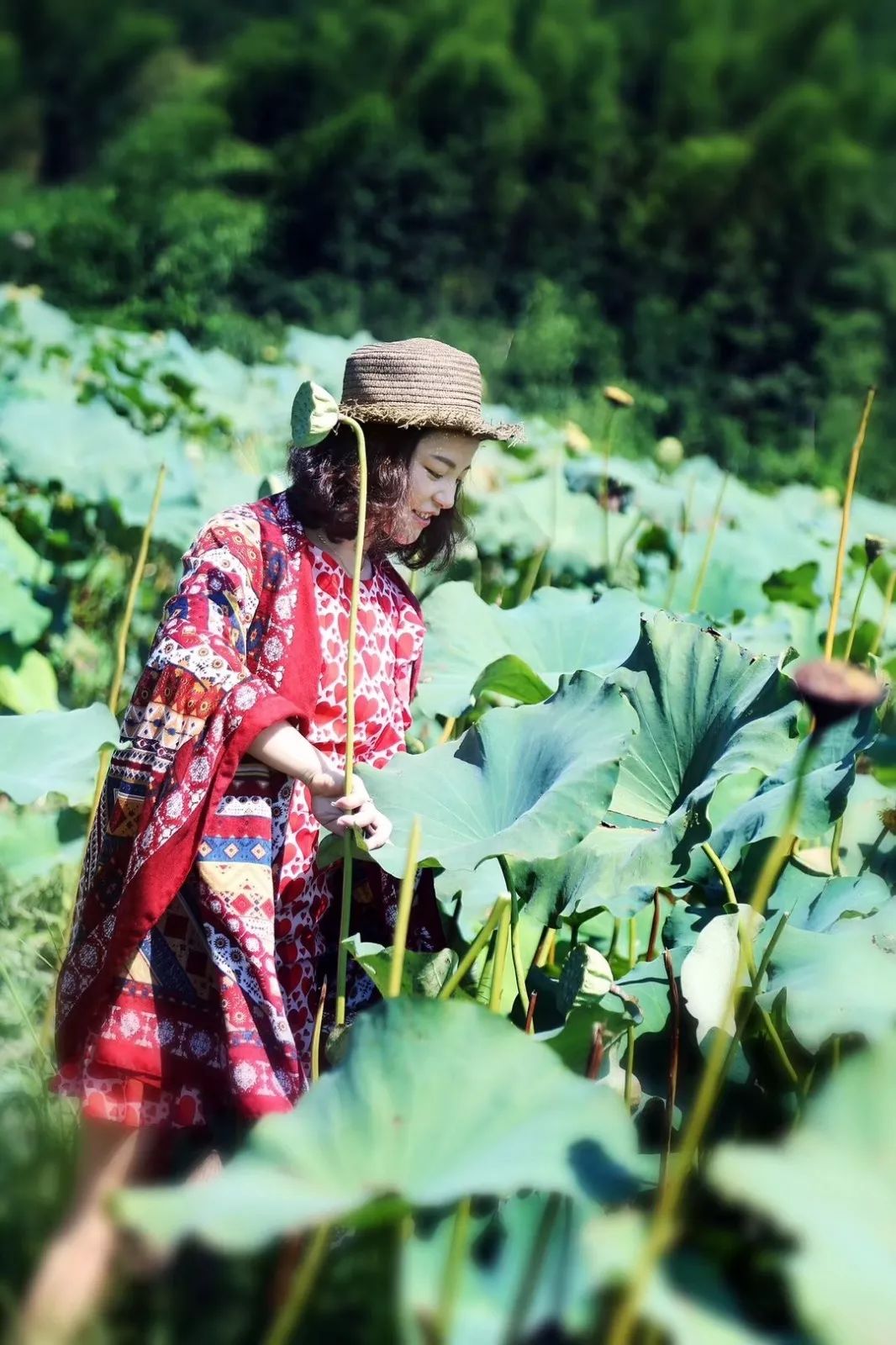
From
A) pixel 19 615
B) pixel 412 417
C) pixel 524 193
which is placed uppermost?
pixel 412 417

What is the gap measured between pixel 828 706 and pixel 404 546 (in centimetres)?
87

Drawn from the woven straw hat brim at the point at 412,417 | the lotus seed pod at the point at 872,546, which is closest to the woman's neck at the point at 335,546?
the woven straw hat brim at the point at 412,417

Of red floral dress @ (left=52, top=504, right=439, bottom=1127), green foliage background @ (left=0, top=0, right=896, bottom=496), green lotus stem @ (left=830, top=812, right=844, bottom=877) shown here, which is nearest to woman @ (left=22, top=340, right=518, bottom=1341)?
red floral dress @ (left=52, top=504, right=439, bottom=1127)

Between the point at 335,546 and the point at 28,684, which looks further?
the point at 28,684

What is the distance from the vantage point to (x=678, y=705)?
127 cm

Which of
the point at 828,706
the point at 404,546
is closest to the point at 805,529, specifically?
the point at 404,546

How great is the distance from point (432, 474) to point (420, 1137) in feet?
A: 2.56

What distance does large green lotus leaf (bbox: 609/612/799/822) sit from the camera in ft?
4.04

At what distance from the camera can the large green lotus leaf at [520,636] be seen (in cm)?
154

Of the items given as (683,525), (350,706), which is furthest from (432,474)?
(683,525)

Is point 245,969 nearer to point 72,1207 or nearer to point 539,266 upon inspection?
point 72,1207

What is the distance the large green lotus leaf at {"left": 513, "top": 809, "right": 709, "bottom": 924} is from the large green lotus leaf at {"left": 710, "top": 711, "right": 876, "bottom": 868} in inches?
2.7

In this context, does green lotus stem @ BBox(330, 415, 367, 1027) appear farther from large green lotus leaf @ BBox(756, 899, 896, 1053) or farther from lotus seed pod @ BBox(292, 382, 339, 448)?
large green lotus leaf @ BBox(756, 899, 896, 1053)

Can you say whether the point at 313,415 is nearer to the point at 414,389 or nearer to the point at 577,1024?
the point at 414,389
